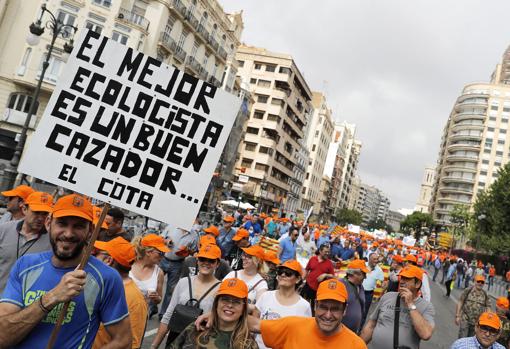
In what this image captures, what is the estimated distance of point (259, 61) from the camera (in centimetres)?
6819

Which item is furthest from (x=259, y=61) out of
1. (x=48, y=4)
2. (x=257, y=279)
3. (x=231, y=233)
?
(x=257, y=279)

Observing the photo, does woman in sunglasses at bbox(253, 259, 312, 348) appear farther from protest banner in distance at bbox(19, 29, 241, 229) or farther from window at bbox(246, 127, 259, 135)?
window at bbox(246, 127, 259, 135)

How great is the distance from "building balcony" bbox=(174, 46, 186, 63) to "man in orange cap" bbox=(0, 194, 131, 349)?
116 feet

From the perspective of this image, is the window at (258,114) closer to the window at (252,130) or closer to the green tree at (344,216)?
the window at (252,130)

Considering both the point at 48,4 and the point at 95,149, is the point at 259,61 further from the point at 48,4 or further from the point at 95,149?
the point at 95,149

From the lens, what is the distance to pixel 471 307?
7.91m

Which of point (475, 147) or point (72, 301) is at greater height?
point (475, 147)

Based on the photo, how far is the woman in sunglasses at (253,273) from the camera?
16.4 feet

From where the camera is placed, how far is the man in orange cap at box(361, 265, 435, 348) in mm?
4074

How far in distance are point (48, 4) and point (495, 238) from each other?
41.4 m

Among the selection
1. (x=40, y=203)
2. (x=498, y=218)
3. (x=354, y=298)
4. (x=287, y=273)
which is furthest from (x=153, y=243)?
(x=498, y=218)

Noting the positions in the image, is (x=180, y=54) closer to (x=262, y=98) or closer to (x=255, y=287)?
(x=262, y=98)

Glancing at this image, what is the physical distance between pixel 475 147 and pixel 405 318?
111044mm

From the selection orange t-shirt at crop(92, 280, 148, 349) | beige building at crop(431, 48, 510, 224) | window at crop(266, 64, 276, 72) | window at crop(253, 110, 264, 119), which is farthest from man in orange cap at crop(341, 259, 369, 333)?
beige building at crop(431, 48, 510, 224)
